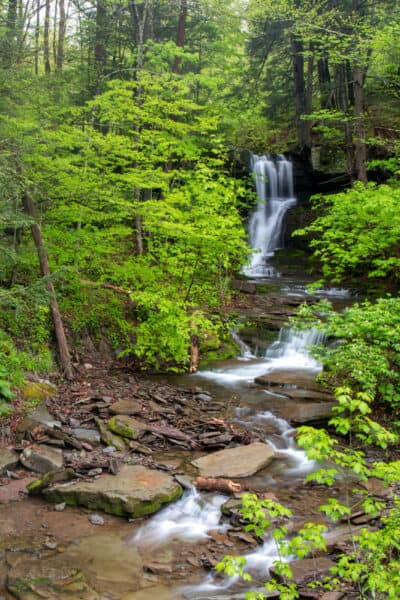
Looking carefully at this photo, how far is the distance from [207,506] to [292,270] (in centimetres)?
1471

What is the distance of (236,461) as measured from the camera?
720 cm

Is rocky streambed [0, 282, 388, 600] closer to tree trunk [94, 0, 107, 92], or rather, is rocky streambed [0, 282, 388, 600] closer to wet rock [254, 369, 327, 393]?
wet rock [254, 369, 327, 393]

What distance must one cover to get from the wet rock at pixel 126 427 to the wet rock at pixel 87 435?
0.91 ft

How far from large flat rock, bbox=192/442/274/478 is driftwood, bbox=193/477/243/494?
200mm

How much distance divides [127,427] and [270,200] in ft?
56.4

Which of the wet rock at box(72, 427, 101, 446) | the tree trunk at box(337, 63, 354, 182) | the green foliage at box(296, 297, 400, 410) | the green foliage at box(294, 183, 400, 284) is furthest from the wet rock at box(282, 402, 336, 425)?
the tree trunk at box(337, 63, 354, 182)

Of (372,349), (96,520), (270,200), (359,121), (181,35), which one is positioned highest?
(181,35)

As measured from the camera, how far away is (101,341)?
11.4m

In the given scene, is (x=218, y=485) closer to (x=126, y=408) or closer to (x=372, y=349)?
(x=126, y=408)

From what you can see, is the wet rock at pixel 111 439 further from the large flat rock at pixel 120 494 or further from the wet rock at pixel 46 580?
the wet rock at pixel 46 580

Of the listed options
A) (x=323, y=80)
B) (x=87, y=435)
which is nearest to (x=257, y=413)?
(x=87, y=435)

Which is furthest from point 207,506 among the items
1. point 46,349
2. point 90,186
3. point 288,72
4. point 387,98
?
point 288,72

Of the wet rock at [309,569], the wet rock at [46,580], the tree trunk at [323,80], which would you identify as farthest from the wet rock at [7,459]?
the tree trunk at [323,80]

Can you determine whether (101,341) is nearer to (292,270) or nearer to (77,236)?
(77,236)
